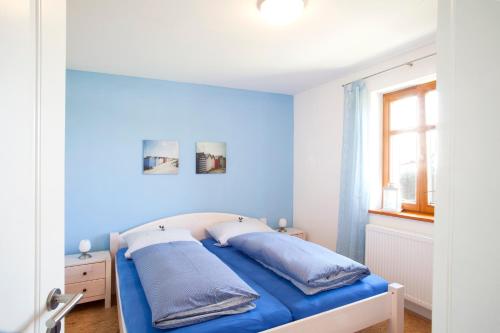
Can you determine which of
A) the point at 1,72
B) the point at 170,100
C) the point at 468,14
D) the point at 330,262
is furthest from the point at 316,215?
the point at 1,72

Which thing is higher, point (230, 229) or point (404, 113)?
point (404, 113)

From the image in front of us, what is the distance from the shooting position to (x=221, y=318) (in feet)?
5.19

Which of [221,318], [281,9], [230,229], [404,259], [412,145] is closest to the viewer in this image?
[221,318]

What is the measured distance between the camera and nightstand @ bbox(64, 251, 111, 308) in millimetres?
2518

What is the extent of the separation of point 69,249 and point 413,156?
3649mm

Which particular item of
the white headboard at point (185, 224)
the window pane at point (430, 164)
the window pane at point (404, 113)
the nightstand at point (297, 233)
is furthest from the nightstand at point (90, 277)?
the window pane at point (404, 113)

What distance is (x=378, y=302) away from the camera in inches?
76.5

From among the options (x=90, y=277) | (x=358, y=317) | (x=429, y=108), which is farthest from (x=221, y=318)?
(x=429, y=108)

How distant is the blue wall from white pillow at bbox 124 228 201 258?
1.30 ft

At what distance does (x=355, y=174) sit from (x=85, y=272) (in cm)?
284

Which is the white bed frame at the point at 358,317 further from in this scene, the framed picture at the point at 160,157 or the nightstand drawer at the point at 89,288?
the framed picture at the point at 160,157

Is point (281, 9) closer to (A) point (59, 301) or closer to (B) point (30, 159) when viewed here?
(B) point (30, 159)

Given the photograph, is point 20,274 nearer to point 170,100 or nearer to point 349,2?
point 349,2

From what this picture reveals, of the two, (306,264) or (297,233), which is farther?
(297,233)
